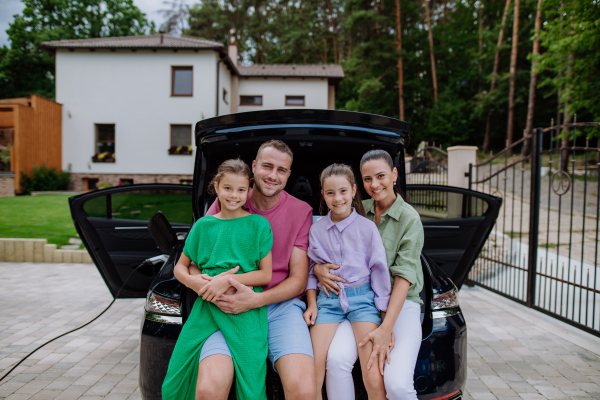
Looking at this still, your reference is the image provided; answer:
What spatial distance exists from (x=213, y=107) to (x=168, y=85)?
243 cm

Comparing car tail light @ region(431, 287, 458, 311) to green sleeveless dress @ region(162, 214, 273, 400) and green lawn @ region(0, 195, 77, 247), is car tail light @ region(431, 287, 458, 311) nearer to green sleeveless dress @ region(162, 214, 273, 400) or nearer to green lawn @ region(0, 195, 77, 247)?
green sleeveless dress @ region(162, 214, 273, 400)

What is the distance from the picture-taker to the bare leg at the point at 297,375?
1.67 m

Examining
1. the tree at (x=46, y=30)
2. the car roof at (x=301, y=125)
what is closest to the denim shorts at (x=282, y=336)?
the car roof at (x=301, y=125)

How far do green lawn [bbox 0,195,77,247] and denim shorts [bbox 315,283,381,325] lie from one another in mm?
8109

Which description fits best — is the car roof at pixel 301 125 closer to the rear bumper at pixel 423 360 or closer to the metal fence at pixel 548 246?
the rear bumper at pixel 423 360

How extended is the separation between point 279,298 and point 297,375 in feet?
1.30

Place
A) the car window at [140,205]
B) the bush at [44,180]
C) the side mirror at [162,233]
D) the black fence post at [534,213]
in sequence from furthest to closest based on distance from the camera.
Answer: the bush at [44,180], the black fence post at [534,213], the car window at [140,205], the side mirror at [162,233]

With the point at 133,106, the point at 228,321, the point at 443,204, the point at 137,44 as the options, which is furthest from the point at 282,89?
the point at 228,321

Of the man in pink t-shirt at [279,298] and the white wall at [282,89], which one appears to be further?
the white wall at [282,89]

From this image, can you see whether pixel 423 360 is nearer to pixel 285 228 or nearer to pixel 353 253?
pixel 353 253

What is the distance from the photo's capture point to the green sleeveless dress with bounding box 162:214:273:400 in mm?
1715

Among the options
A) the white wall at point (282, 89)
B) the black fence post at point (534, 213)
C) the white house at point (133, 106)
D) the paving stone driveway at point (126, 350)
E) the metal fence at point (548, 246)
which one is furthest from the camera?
the white wall at point (282, 89)

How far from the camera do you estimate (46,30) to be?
2878 centimetres

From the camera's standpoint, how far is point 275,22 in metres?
32.9
